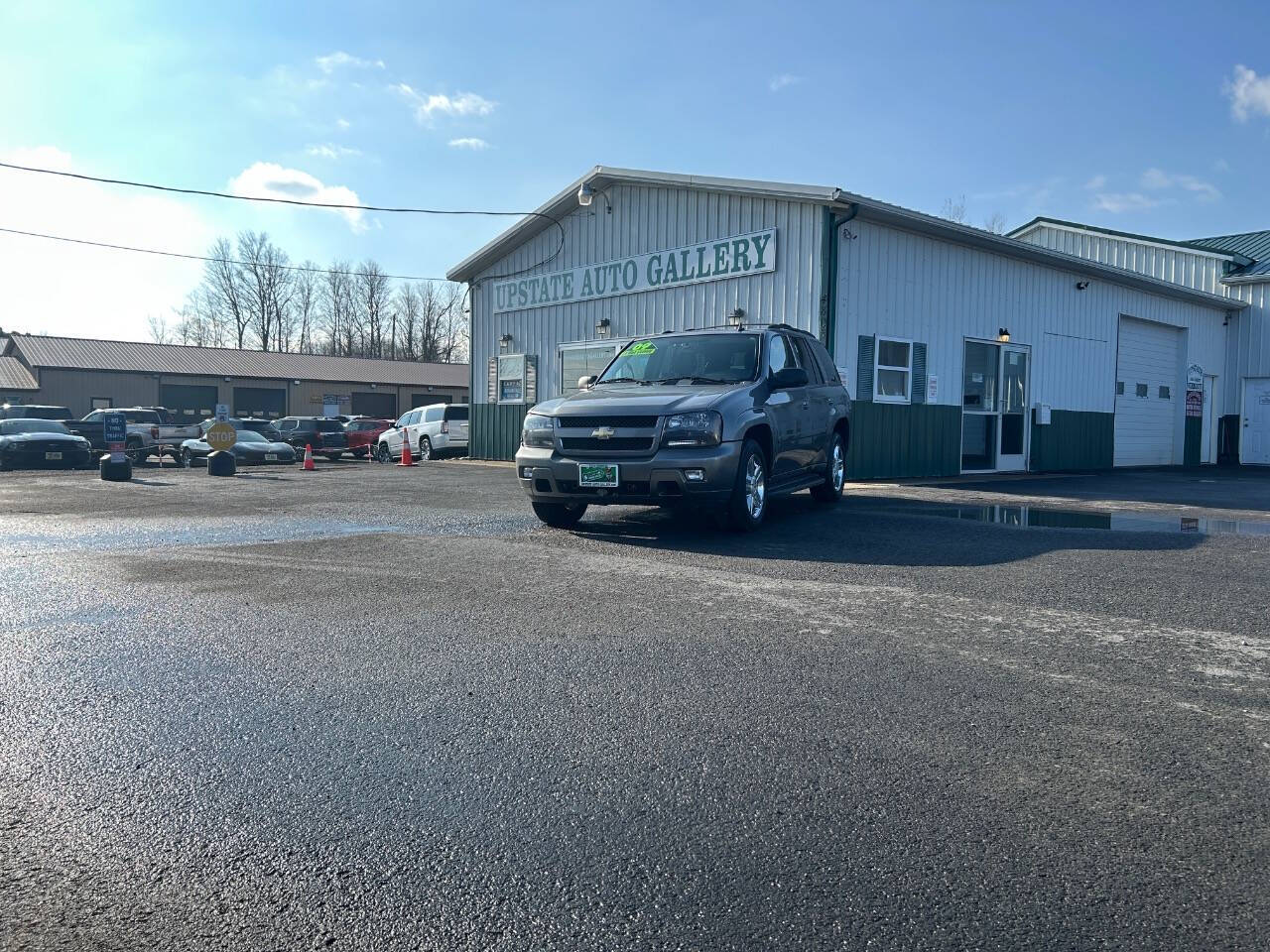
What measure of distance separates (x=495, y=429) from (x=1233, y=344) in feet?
64.9

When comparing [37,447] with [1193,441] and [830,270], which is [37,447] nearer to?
[830,270]

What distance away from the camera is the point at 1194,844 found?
2830mm

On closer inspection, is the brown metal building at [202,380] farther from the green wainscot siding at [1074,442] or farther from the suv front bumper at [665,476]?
the suv front bumper at [665,476]

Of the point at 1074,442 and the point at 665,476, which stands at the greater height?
the point at 1074,442

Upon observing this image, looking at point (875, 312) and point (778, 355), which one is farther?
point (875, 312)

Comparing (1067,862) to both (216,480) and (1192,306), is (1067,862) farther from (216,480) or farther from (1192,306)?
(1192,306)

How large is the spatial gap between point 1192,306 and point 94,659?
26772 millimetres

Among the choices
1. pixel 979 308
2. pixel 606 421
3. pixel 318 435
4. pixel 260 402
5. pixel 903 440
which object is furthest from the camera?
pixel 260 402

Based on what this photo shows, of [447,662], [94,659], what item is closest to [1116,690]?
[447,662]

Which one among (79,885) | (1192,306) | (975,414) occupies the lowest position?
(79,885)

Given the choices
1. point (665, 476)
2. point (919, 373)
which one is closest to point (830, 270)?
point (919, 373)

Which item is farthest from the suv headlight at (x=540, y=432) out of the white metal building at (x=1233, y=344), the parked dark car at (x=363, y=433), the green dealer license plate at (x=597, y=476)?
the parked dark car at (x=363, y=433)

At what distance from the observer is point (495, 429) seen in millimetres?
23266

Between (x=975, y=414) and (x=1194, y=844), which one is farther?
(x=975, y=414)
